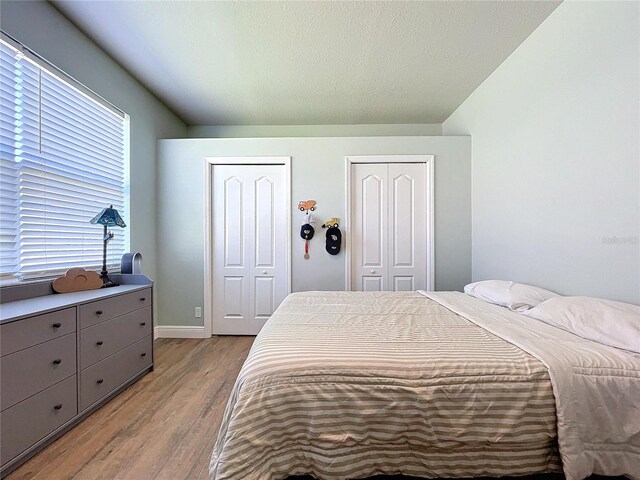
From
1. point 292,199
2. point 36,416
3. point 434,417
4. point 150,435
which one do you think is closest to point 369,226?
point 292,199

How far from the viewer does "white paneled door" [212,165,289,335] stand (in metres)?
3.24

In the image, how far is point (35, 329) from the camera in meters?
1.41

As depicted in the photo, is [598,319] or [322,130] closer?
[598,319]

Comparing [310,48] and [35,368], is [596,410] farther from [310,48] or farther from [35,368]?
[310,48]

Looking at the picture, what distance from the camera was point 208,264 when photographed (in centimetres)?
321

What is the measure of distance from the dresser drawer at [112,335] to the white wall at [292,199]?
93 centimetres

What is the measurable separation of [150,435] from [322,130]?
11.8 ft

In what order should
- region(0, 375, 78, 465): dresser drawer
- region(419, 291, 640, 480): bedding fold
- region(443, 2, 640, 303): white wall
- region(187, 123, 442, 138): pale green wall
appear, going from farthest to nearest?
region(187, 123, 442, 138): pale green wall < region(443, 2, 640, 303): white wall < region(0, 375, 78, 465): dresser drawer < region(419, 291, 640, 480): bedding fold

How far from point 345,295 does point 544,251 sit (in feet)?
4.98

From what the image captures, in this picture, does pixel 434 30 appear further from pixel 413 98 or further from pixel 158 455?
pixel 158 455

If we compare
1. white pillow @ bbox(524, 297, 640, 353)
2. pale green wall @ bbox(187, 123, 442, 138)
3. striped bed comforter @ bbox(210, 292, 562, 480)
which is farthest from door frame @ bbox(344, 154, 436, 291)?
striped bed comforter @ bbox(210, 292, 562, 480)

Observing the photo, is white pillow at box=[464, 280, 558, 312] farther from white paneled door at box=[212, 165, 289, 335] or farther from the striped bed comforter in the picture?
white paneled door at box=[212, 165, 289, 335]

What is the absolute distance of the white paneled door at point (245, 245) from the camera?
3240mm

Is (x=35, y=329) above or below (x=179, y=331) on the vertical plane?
above
